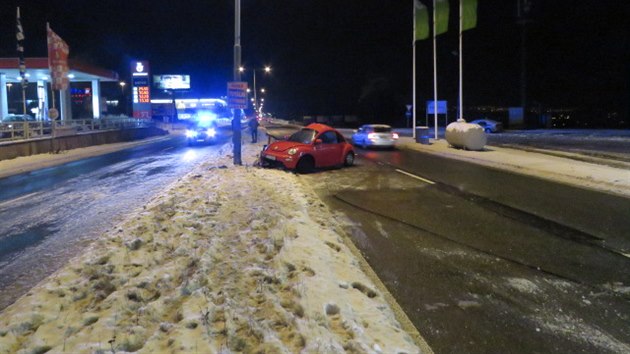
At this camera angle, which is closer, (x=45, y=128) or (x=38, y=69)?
(x=45, y=128)

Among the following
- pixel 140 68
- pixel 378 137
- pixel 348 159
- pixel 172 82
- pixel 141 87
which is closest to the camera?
pixel 348 159

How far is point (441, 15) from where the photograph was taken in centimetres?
3170

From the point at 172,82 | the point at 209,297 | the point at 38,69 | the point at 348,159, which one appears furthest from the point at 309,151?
Answer: the point at 172,82

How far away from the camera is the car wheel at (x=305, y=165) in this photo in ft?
56.6

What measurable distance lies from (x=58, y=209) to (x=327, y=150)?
9.31m

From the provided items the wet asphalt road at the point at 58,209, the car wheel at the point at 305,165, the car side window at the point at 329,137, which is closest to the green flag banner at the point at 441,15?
the car side window at the point at 329,137

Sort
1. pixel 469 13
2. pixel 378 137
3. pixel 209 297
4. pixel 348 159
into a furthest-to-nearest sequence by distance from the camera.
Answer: pixel 469 13
pixel 378 137
pixel 348 159
pixel 209 297

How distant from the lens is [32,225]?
9.30 m

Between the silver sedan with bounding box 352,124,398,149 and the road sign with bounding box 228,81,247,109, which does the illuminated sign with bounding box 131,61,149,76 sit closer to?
the silver sedan with bounding box 352,124,398,149

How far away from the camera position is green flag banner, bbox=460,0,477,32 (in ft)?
95.6

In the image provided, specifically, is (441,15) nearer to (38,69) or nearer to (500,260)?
(500,260)

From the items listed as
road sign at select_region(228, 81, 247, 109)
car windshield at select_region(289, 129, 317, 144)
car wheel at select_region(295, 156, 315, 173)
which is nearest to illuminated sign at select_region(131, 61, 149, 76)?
road sign at select_region(228, 81, 247, 109)

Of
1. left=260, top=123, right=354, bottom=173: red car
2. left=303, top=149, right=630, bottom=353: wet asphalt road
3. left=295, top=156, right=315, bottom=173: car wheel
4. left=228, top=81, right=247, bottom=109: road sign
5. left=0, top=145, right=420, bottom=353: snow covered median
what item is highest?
left=228, top=81, right=247, bottom=109: road sign

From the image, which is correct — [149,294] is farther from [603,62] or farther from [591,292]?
[603,62]
